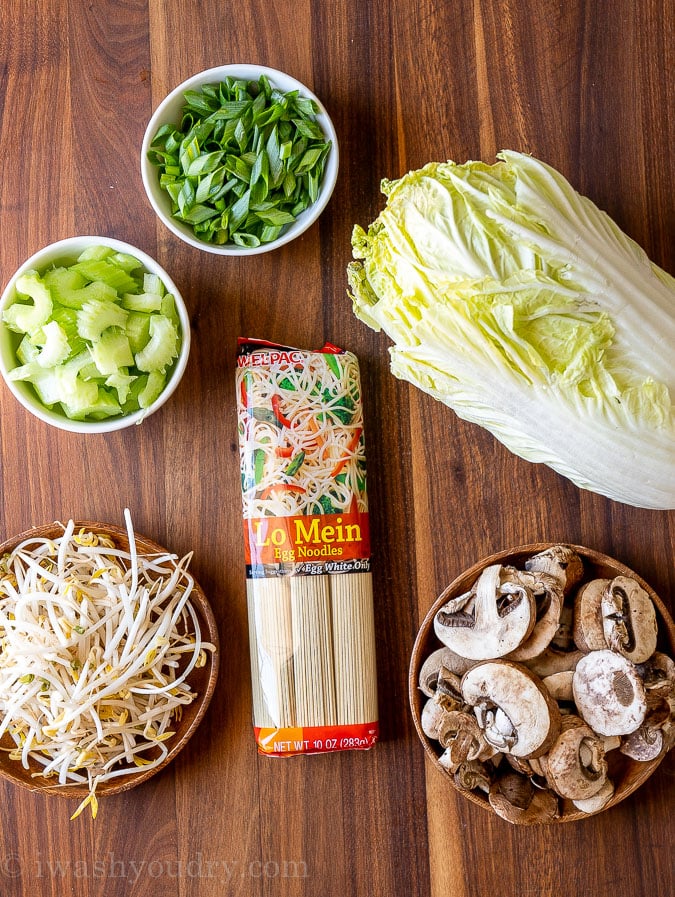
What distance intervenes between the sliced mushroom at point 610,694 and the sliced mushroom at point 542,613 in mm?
96

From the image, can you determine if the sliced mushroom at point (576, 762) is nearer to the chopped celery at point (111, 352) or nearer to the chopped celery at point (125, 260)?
the chopped celery at point (111, 352)

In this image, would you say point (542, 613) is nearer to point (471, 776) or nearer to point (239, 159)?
point (471, 776)

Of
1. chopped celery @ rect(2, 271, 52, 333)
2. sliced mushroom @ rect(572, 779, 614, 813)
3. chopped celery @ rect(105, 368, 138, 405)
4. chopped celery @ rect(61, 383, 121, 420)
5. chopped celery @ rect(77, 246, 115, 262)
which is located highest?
chopped celery @ rect(77, 246, 115, 262)

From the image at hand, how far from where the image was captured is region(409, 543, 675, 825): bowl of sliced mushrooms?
1.63 meters

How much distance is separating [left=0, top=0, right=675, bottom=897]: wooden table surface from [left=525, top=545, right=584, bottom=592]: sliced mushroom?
0.40ft

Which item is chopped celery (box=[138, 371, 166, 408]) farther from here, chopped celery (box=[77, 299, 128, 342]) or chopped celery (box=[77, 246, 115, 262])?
chopped celery (box=[77, 246, 115, 262])

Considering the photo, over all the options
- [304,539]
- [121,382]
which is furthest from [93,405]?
[304,539]

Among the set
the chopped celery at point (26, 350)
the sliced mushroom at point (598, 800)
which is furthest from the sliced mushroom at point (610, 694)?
the chopped celery at point (26, 350)

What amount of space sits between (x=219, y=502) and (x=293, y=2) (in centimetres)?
118

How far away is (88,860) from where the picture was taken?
6.04 feet

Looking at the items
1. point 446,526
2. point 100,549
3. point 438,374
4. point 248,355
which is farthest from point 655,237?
point 100,549

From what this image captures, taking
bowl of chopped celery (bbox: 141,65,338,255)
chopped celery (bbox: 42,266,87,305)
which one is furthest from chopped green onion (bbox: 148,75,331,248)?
chopped celery (bbox: 42,266,87,305)

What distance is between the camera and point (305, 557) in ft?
5.66

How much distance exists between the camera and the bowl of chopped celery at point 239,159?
1692mm
